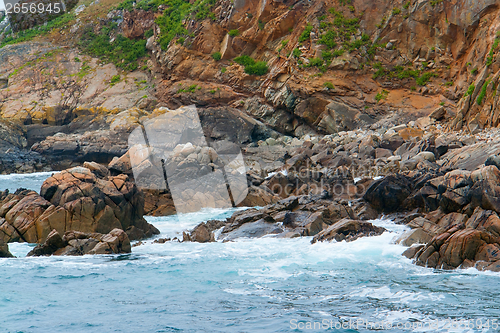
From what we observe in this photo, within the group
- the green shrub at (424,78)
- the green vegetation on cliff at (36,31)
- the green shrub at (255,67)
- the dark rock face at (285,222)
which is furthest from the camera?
the green vegetation on cliff at (36,31)

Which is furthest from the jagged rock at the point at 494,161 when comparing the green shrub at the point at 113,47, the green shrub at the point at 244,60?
the green shrub at the point at 113,47

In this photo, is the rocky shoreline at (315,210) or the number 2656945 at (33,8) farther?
the number 2656945 at (33,8)

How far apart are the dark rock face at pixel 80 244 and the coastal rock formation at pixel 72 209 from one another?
3.77ft

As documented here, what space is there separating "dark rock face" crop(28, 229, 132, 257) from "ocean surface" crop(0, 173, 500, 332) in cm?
33

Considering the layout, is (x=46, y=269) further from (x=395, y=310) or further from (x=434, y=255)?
(x=434, y=255)

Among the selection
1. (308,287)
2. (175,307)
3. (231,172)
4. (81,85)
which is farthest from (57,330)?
(81,85)

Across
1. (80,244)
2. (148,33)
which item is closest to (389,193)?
(80,244)

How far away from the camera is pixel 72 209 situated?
13117mm

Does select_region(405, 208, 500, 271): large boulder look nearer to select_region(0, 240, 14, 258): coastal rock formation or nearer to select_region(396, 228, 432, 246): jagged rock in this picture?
select_region(396, 228, 432, 246): jagged rock

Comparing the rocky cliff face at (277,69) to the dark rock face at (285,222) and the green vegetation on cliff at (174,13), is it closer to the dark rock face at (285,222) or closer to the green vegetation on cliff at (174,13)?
the green vegetation on cliff at (174,13)

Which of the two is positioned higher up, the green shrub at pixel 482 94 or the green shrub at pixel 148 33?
the green shrub at pixel 148 33

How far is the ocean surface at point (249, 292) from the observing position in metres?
7.22

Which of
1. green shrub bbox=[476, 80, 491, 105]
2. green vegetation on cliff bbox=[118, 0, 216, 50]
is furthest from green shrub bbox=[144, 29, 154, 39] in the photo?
green shrub bbox=[476, 80, 491, 105]

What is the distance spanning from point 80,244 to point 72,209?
1.87m
